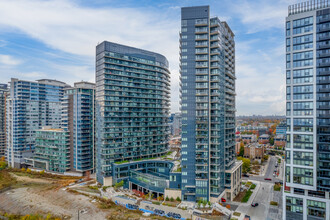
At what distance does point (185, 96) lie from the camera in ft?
218

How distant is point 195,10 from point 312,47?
33016 millimetres

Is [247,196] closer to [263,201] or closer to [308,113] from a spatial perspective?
[263,201]

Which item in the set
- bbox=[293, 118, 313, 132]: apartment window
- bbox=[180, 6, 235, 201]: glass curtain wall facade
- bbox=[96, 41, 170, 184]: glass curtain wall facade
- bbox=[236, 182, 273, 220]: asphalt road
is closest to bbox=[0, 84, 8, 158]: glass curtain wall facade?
bbox=[96, 41, 170, 184]: glass curtain wall facade

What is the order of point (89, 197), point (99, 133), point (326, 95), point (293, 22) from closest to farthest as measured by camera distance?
point (326, 95) → point (293, 22) → point (89, 197) → point (99, 133)

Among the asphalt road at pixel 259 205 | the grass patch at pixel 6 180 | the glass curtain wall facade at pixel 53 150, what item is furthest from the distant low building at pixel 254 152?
the grass patch at pixel 6 180

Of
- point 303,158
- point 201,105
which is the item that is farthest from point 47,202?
point 303,158

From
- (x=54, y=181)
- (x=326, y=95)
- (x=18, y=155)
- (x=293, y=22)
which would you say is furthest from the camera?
(x=18, y=155)

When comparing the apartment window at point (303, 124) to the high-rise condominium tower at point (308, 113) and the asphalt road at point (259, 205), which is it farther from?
the asphalt road at point (259, 205)

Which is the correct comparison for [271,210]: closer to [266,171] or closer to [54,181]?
[266,171]

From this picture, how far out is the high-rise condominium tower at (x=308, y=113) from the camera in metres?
50.9

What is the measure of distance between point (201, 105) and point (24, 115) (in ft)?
343

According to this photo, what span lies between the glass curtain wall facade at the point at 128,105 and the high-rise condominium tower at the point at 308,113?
56.7 metres

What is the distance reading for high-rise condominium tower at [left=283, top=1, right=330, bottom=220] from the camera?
50.9 m

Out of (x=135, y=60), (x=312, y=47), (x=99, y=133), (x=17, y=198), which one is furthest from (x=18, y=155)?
(x=312, y=47)
